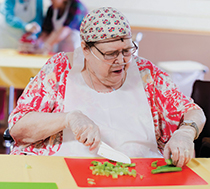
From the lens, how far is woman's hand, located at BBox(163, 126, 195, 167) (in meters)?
1.27

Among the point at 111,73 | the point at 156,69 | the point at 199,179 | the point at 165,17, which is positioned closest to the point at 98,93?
the point at 111,73

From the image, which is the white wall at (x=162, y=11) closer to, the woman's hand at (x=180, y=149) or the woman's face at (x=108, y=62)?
the woman's face at (x=108, y=62)

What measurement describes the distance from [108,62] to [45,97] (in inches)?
14.3

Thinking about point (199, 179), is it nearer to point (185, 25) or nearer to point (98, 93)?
point (98, 93)

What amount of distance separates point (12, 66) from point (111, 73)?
187cm

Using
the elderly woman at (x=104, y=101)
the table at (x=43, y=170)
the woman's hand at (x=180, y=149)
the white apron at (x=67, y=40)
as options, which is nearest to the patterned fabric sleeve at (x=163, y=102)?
the elderly woman at (x=104, y=101)

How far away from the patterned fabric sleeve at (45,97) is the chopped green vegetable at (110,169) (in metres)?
0.45

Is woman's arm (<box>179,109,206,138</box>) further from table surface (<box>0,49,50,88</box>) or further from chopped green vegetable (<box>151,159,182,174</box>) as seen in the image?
table surface (<box>0,49,50,88</box>)

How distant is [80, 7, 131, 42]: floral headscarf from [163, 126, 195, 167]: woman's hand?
0.55 metres

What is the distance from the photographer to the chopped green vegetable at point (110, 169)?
45.6 inches

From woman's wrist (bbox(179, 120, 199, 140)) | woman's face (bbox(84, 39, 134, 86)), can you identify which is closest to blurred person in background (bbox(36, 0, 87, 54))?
woman's face (bbox(84, 39, 134, 86))

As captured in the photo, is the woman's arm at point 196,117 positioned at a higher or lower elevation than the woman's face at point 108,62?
lower

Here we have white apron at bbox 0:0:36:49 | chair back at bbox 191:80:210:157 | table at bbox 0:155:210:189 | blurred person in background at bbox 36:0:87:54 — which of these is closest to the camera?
table at bbox 0:155:210:189

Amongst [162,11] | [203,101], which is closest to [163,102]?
[203,101]
